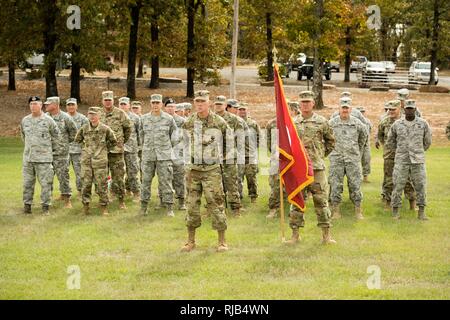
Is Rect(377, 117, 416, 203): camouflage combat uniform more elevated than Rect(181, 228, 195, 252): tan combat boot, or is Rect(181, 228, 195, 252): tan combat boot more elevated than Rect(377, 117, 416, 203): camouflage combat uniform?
Rect(377, 117, 416, 203): camouflage combat uniform

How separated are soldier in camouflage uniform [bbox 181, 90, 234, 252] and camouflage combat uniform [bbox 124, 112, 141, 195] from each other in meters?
4.78

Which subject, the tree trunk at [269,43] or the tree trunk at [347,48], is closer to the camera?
the tree trunk at [269,43]

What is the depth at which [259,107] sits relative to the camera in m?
38.0

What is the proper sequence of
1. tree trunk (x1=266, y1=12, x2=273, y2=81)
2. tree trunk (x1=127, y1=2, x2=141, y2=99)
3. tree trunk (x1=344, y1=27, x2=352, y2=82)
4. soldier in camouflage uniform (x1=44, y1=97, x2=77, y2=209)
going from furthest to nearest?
tree trunk (x1=344, y1=27, x2=352, y2=82), tree trunk (x1=266, y1=12, x2=273, y2=81), tree trunk (x1=127, y1=2, x2=141, y2=99), soldier in camouflage uniform (x1=44, y1=97, x2=77, y2=209)

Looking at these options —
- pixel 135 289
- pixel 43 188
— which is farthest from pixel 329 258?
pixel 43 188

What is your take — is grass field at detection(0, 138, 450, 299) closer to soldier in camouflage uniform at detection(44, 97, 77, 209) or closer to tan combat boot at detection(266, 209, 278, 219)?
tan combat boot at detection(266, 209, 278, 219)

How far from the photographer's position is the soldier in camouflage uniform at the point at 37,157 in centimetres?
1566

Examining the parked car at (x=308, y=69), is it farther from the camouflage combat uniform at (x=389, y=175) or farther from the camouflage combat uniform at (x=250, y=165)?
the camouflage combat uniform at (x=389, y=175)

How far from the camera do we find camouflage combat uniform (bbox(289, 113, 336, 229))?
1298 centimetres

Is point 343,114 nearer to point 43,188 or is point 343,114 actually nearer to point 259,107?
point 43,188

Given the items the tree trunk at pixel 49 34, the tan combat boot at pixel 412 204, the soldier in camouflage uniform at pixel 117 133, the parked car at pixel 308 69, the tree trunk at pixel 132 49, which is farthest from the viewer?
the parked car at pixel 308 69

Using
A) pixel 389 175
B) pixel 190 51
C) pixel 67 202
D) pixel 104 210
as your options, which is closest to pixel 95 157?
pixel 104 210

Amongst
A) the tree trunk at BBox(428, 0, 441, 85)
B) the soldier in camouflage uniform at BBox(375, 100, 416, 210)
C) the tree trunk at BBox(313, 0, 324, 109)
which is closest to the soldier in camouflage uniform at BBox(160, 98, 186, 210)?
the soldier in camouflage uniform at BBox(375, 100, 416, 210)

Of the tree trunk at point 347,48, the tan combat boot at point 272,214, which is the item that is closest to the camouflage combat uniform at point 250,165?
the tan combat boot at point 272,214
